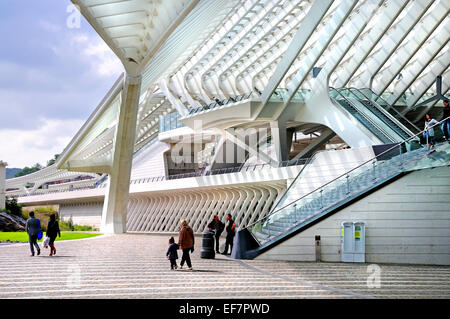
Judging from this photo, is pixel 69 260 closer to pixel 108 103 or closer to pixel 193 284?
pixel 193 284

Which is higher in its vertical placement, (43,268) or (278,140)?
(278,140)

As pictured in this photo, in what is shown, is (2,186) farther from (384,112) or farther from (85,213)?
(384,112)

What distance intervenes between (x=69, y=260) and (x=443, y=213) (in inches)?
403

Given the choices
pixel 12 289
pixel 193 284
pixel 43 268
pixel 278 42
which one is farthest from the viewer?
pixel 278 42

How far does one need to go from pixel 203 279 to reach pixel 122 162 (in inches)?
738

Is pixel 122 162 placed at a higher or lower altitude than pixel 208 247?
higher

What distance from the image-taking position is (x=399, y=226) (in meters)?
15.8

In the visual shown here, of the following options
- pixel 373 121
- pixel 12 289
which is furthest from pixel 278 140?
pixel 12 289

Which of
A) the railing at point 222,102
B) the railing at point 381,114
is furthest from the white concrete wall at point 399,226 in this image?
the railing at point 222,102

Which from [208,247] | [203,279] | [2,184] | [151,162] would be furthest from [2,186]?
[203,279]

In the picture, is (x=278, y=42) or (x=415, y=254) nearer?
(x=415, y=254)

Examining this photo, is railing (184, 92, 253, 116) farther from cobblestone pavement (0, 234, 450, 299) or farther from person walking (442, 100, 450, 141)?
person walking (442, 100, 450, 141)

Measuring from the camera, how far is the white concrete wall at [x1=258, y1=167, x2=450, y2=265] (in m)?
15.7
